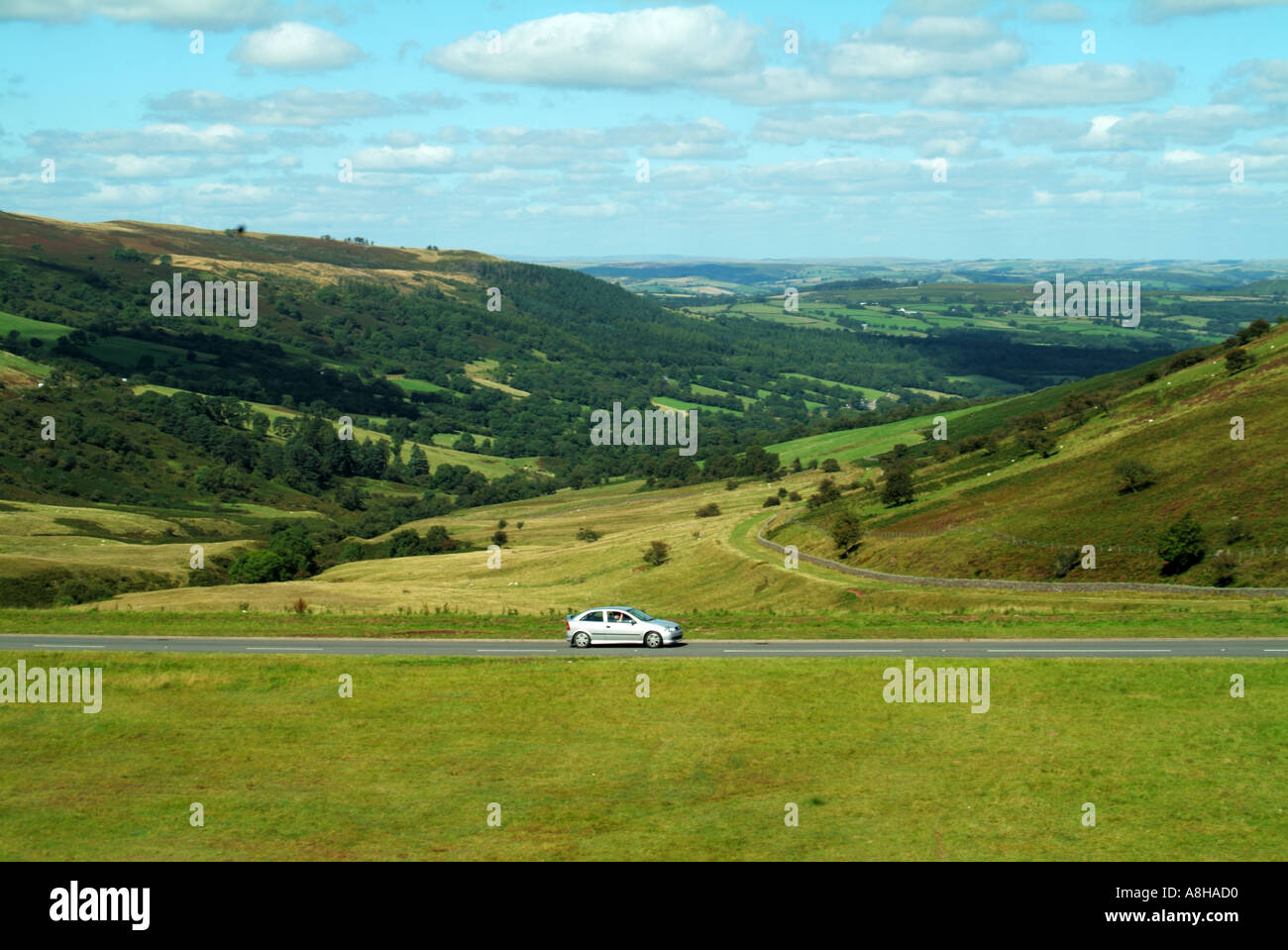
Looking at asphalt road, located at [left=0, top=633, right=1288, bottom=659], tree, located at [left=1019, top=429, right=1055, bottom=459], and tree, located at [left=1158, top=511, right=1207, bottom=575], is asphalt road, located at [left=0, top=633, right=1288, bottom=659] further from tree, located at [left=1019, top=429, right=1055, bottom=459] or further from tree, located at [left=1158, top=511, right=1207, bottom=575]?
tree, located at [left=1019, top=429, right=1055, bottom=459]

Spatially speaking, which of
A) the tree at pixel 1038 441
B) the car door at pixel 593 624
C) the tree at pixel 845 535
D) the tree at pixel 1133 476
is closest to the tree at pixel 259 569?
the tree at pixel 845 535

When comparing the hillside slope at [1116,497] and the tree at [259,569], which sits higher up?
the hillside slope at [1116,497]

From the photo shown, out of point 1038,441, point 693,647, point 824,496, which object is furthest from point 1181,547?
point 824,496

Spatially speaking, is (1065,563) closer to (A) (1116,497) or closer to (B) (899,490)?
(A) (1116,497)

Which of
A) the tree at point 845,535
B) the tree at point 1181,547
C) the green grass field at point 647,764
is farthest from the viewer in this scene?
the tree at point 845,535

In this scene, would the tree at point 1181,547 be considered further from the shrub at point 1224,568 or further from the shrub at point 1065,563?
the shrub at point 1065,563

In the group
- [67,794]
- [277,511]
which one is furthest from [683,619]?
[277,511]
